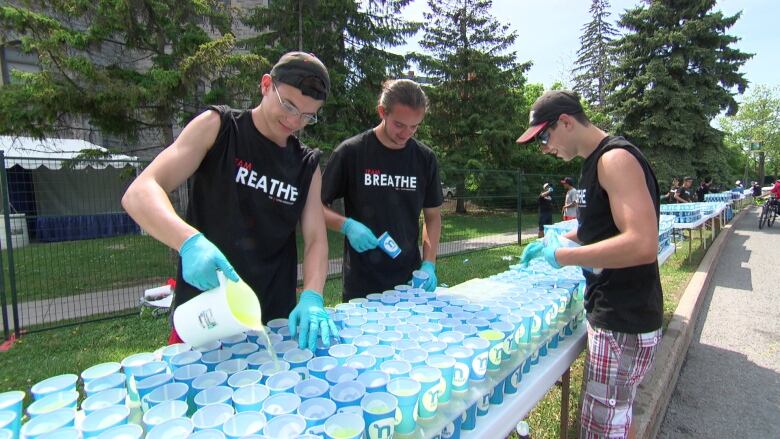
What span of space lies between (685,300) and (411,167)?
501 centimetres

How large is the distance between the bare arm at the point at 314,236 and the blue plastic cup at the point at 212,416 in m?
0.98

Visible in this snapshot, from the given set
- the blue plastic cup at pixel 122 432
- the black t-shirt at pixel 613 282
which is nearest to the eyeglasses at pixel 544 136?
the black t-shirt at pixel 613 282

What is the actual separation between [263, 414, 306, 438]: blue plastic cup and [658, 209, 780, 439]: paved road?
3.40 m

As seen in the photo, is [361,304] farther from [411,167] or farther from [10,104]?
[10,104]

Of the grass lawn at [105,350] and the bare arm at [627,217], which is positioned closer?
the bare arm at [627,217]

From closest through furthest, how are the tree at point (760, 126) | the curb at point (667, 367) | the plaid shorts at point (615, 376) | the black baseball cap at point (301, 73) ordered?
the black baseball cap at point (301, 73) → the plaid shorts at point (615, 376) → the curb at point (667, 367) → the tree at point (760, 126)

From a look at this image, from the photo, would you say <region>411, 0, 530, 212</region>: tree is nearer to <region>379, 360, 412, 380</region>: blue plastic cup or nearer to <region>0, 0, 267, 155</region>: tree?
<region>0, 0, 267, 155</region>: tree

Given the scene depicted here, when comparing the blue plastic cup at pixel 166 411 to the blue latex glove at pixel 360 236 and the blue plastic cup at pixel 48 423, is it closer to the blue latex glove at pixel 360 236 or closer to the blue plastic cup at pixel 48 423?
the blue plastic cup at pixel 48 423

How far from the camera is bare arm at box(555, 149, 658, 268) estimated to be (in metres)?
1.75

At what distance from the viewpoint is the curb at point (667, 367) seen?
116 inches

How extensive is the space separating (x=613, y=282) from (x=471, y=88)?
758 inches

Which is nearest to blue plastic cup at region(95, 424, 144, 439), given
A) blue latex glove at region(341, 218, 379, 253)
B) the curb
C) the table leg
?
blue latex glove at region(341, 218, 379, 253)

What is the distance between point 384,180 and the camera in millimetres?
2660

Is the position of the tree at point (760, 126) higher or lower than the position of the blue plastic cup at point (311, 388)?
higher
